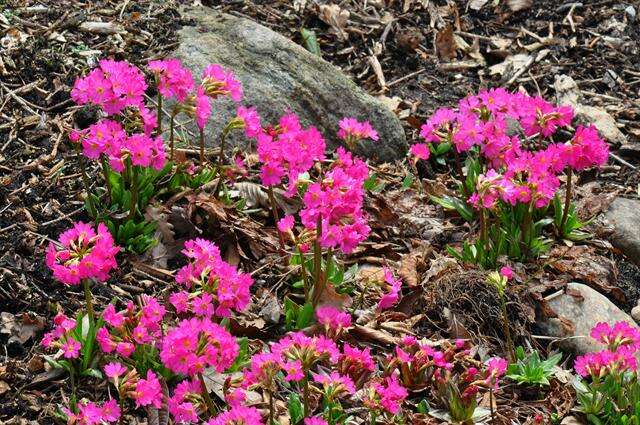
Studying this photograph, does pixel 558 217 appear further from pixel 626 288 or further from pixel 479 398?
pixel 479 398

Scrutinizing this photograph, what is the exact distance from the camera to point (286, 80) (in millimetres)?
5461

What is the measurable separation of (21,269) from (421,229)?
215 cm

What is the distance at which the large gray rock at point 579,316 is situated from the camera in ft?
13.8

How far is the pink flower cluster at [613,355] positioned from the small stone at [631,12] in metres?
4.31

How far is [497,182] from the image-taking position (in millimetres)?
3969

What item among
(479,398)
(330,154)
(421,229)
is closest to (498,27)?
(330,154)

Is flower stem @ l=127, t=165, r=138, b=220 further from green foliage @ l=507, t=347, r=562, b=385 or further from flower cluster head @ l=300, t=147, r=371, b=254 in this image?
green foliage @ l=507, t=347, r=562, b=385

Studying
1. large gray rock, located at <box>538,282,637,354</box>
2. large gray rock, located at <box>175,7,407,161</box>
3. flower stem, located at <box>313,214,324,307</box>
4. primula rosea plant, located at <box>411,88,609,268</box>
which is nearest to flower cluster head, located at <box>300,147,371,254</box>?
flower stem, located at <box>313,214,324,307</box>

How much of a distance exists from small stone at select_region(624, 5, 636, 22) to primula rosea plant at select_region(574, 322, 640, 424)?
426 cm

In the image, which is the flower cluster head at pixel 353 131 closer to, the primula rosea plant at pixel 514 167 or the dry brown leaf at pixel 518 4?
the primula rosea plant at pixel 514 167

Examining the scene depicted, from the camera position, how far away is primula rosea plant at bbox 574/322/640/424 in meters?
3.51

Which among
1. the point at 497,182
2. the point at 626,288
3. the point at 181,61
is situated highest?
the point at 497,182

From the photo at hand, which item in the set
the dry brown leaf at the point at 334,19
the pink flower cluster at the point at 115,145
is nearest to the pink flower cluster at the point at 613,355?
the pink flower cluster at the point at 115,145

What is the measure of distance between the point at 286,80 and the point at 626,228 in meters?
2.23
